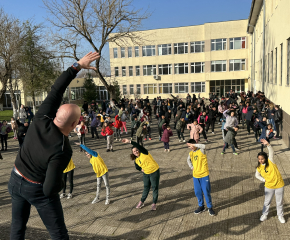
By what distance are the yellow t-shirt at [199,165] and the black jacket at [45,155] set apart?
13.4ft

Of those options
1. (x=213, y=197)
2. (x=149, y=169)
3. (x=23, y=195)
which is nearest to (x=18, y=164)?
(x=23, y=195)

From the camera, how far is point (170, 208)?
21.0ft

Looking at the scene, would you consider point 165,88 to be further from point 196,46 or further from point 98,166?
point 98,166

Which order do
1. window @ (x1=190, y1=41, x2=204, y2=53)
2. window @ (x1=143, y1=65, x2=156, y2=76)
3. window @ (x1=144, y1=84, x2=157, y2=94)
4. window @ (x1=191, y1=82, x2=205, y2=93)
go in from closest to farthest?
window @ (x1=190, y1=41, x2=204, y2=53), window @ (x1=191, y1=82, x2=205, y2=93), window @ (x1=143, y1=65, x2=156, y2=76), window @ (x1=144, y1=84, x2=157, y2=94)

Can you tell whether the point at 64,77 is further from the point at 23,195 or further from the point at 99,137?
the point at 99,137

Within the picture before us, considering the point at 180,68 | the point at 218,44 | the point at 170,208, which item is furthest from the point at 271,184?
the point at 180,68

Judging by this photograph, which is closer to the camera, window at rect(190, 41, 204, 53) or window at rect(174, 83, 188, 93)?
window at rect(190, 41, 204, 53)

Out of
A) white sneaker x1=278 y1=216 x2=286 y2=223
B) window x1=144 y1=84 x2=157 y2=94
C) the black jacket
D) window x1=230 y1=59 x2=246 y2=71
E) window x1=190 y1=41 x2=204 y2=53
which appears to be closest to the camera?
the black jacket

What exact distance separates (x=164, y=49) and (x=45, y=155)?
43016 mm

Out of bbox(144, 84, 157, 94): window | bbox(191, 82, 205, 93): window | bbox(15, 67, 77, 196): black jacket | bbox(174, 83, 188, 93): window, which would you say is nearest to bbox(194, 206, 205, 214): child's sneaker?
bbox(15, 67, 77, 196): black jacket

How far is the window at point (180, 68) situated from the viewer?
42969mm

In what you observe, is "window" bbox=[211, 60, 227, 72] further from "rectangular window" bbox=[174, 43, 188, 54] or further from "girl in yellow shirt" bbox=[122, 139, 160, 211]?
"girl in yellow shirt" bbox=[122, 139, 160, 211]

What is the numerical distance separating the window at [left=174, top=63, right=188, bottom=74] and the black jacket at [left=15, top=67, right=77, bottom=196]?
138 ft

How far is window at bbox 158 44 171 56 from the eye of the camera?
141 feet
